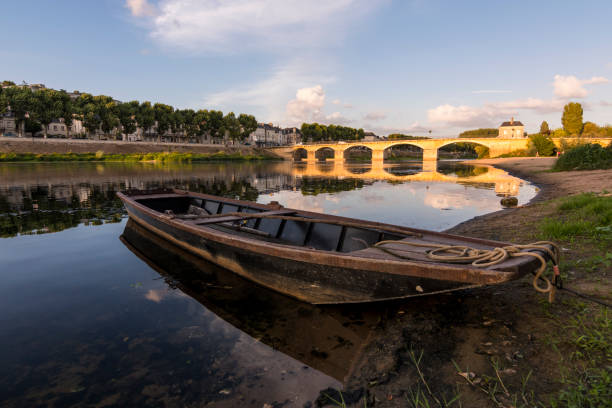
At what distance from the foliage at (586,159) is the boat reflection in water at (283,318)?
2720 centimetres

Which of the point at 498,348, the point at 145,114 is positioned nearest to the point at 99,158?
the point at 145,114

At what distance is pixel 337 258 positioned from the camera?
13.0 feet

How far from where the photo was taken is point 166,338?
423 centimetres

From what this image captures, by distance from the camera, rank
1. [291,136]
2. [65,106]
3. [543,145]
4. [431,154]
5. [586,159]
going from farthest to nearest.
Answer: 1. [291,136]
2. [431,154]
3. [65,106]
4. [543,145]
5. [586,159]

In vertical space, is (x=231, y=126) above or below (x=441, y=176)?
above

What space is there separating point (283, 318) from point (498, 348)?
2733 mm

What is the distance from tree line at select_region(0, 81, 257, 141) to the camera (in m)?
61.6

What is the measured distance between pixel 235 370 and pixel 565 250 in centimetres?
607

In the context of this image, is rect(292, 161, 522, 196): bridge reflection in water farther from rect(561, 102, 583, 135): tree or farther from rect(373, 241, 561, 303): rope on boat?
rect(561, 102, 583, 135): tree

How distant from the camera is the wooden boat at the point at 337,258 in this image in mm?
3342

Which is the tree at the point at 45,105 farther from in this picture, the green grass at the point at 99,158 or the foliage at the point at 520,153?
the foliage at the point at 520,153

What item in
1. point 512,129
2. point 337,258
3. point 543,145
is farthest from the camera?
point 512,129

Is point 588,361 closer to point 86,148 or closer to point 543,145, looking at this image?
point 543,145

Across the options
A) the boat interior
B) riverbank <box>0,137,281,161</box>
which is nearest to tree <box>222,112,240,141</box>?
riverbank <box>0,137,281,161</box>
